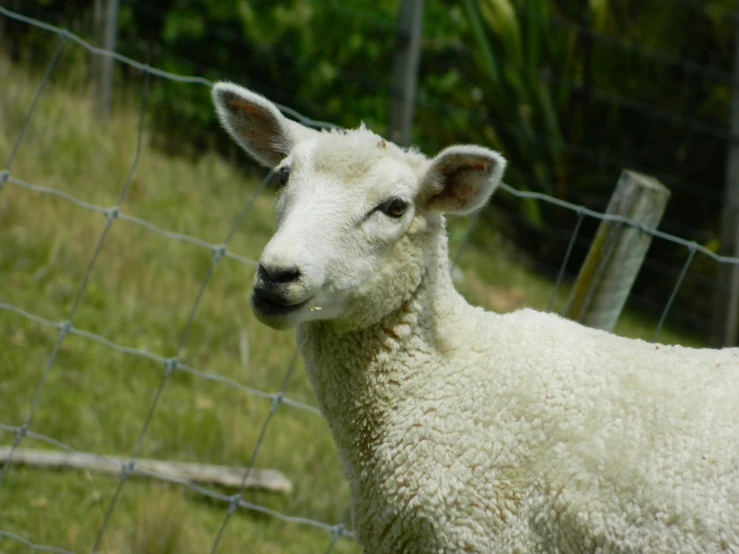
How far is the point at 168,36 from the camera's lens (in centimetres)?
707

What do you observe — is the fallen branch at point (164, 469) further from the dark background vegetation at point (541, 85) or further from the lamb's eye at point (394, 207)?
the dark background vegetation at point (541, 85)

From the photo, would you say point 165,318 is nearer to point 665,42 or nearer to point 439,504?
point 439,504

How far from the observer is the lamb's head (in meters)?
2.13

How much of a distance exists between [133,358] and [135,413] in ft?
1.34

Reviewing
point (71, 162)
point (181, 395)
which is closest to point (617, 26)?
point (71, 162)

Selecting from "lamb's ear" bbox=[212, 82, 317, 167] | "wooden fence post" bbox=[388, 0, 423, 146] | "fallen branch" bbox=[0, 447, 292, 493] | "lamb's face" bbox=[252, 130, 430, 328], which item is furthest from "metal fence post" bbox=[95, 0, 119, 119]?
"lamb's face" bbox=[252, 130, 430, 328]

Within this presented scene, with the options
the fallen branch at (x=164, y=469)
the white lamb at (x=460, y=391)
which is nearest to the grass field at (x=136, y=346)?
the fallen branch at (x=164, y=469)

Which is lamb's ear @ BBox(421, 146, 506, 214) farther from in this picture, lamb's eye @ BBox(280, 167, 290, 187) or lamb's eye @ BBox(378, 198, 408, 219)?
lamb's eye @ BBox(280, 167, 290, 187)

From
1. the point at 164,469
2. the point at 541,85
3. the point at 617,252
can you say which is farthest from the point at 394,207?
the point at 541,85

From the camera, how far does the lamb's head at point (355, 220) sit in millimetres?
2131

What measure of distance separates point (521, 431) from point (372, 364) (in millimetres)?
439

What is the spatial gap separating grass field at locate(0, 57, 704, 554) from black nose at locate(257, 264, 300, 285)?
1438 mm

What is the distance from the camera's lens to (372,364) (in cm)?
237

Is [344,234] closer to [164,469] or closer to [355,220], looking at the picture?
[355,220]
